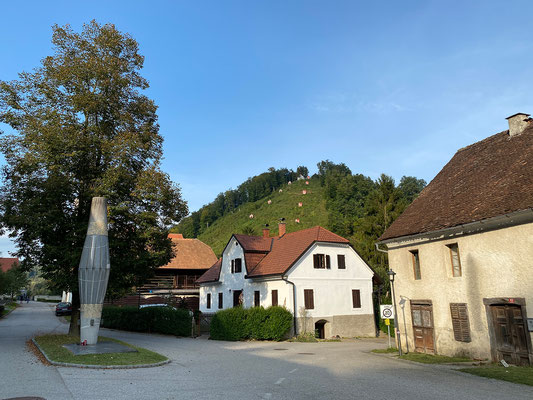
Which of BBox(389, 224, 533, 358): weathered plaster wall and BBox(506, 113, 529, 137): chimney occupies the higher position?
BBox(506, 113, 529, 137): chimney

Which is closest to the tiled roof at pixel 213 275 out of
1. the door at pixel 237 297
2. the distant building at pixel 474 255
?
the door at pixel 237 297

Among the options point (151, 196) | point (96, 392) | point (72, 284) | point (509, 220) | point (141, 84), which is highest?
point (141, 84)

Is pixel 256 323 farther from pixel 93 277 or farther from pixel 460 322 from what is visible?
pixel 460 322

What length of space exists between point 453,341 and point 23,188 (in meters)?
20.8

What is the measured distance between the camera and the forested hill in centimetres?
4453

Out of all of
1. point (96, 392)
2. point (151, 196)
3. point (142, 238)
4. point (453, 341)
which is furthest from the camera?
point (142, 238)

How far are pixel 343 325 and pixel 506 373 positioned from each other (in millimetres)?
17074

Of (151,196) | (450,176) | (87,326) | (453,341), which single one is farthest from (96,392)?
(450,176)

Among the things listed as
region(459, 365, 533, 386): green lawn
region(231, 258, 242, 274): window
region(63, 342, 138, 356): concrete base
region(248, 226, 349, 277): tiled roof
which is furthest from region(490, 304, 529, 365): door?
region(231, 258, 242, 274): window

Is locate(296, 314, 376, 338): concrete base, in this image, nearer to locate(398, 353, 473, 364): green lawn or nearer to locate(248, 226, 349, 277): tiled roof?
locate(248, 226, 349, 277): tiled roof

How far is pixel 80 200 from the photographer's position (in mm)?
20391

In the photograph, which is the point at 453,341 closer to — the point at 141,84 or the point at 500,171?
the point at 500,171

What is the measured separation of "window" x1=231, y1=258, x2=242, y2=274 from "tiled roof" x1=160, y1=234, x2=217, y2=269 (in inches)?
479

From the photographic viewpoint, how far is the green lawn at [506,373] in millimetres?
11014
